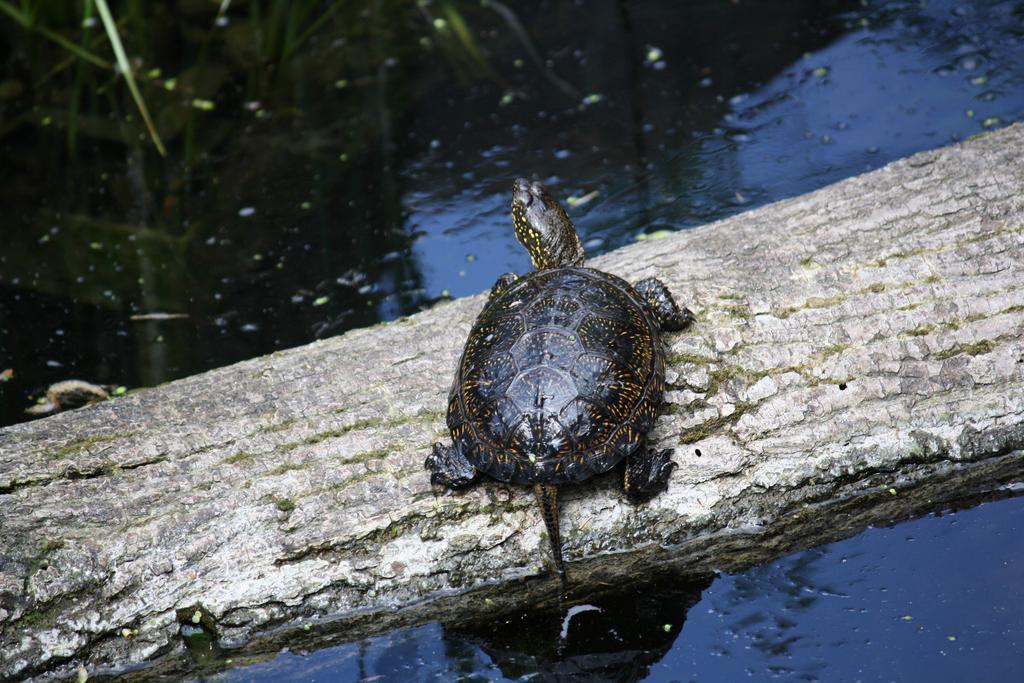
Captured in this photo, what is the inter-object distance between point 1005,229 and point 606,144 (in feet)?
8.44

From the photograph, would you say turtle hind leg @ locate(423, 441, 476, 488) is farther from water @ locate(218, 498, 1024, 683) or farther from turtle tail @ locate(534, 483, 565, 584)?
water @ locate(218, 498, 1024, 683)

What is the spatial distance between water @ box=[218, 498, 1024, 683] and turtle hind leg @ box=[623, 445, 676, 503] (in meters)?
0.33

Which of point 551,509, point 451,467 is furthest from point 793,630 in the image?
point 451,467

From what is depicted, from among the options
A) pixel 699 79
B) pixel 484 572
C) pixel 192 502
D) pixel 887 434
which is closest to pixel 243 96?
pixel 699 79

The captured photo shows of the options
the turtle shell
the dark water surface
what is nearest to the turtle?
the turtle shell

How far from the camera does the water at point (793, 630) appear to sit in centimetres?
276

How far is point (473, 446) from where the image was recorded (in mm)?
2973

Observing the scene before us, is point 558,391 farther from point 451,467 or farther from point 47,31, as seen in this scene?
point 47,31

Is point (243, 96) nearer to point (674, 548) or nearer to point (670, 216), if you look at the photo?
point (670, 216)

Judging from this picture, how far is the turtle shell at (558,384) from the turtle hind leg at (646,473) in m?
0.13

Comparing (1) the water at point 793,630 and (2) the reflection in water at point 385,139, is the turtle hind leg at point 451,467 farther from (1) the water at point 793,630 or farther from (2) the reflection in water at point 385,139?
(2) the reflection in water at point 385,139

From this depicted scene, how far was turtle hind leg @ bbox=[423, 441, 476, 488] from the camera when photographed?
120 inches

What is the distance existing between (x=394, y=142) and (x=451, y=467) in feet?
11.4

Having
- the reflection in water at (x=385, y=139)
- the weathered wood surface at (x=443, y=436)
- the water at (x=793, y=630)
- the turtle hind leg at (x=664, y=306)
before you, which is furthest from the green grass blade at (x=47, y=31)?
the water at (x=793, y=630)
